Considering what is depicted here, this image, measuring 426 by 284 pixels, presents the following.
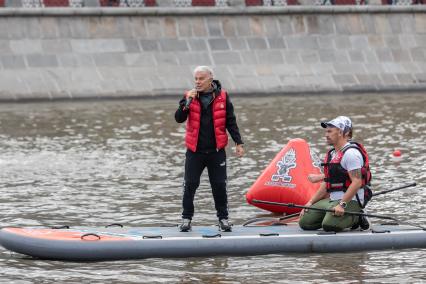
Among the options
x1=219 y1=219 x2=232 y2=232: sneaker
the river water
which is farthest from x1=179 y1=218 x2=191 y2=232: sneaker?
the river water

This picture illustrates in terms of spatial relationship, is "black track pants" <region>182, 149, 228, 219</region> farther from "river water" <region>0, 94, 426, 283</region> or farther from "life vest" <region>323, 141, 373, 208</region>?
"life vest" <region>323, 141, 373, 208</region>

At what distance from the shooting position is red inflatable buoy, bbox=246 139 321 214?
1437cm

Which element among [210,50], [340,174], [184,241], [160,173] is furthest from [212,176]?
[210,50]

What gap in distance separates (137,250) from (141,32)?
62.6 ft

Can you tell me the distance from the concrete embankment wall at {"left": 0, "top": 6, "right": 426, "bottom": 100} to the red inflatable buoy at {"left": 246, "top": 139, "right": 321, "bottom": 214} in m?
14.0

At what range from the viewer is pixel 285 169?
1457cm

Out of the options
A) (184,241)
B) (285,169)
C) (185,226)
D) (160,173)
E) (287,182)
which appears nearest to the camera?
(184,241)

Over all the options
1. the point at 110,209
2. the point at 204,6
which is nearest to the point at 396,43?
the point at 204,6

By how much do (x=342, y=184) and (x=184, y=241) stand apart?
164cm

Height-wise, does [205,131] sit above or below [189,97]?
below

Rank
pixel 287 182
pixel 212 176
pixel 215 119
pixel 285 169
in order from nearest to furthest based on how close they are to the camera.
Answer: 1. pixel 215 119
2. pixel 212 176
3. pixel 287 182
4. pixel 285 169

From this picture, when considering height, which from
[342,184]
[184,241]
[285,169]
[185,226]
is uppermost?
[285,169]

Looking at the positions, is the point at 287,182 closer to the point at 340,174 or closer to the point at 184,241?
the point at 340,174

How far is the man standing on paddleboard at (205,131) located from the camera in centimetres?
1241
